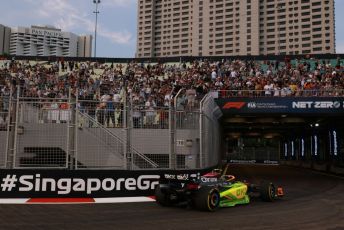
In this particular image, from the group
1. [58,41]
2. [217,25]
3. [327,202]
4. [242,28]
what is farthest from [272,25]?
[327,202]

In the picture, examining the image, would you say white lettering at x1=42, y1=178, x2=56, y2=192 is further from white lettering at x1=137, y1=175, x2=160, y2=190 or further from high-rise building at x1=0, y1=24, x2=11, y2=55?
high-rise building at x1=0, y1=24, x2=11, y2=55

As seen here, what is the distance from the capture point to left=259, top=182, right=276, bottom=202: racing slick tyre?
40.1 ft

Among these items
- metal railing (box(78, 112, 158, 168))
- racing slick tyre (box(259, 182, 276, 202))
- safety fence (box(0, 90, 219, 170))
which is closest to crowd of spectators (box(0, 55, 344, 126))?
safety fence (box(0, 90, 219, 170))

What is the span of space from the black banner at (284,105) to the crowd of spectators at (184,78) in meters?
0.73

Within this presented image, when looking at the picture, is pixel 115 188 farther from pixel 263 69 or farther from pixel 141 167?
pixel 263 69

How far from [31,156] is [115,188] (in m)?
2.58

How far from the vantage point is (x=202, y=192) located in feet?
34.0

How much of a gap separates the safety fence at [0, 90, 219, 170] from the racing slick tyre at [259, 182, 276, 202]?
276 cm

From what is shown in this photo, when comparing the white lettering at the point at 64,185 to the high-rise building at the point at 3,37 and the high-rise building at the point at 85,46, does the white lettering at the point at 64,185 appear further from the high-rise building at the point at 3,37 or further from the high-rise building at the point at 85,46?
the high-rise building at the point at 85,46

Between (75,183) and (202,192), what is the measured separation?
4028mm

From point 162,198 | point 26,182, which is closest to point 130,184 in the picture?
point 162,198

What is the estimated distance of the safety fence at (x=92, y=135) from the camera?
1216 centimetres

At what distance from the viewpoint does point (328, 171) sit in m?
30.6

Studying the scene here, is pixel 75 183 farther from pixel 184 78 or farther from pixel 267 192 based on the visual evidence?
pixel 184 78
